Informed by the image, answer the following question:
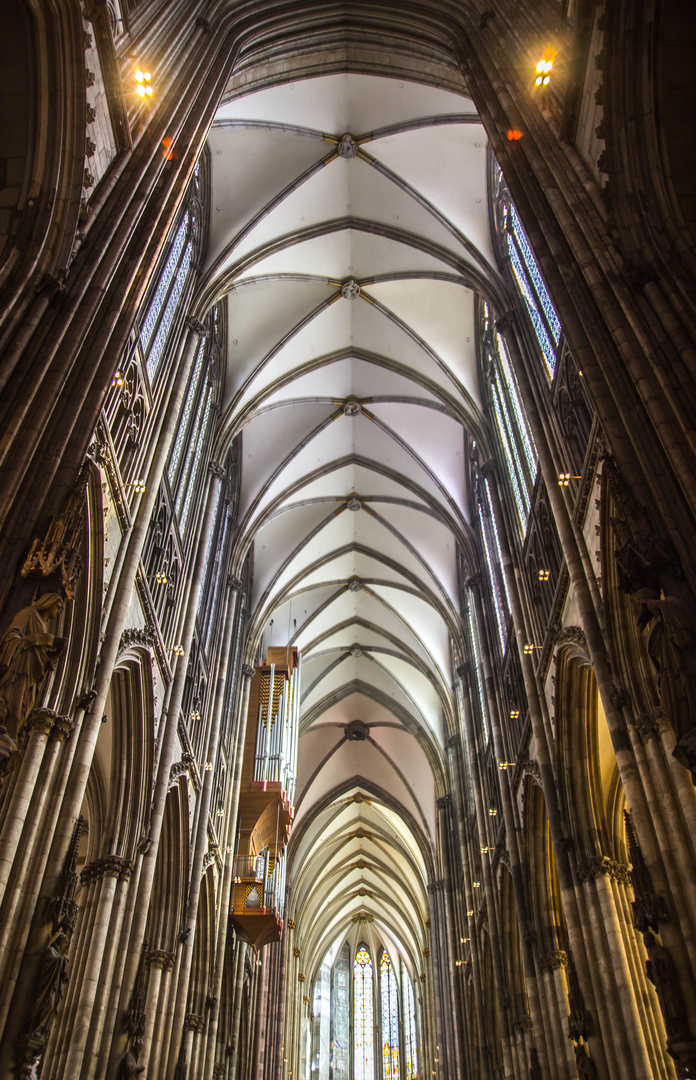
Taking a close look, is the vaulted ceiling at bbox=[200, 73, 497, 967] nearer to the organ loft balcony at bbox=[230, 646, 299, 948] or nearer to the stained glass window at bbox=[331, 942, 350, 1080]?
the organ loft balcony at bbox=[230, 646, 299, 948]

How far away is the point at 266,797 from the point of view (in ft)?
74.6

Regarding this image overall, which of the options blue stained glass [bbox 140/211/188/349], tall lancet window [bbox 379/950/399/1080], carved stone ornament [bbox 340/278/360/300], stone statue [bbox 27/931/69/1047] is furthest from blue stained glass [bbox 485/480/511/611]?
tall lancet window [bbox 379/950/399/1080]

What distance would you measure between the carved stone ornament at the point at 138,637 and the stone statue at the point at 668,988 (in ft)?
23.2

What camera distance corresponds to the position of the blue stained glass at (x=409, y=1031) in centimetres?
4306

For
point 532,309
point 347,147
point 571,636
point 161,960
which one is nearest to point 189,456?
point 532,309

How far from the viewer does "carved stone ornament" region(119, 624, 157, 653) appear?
457 inches

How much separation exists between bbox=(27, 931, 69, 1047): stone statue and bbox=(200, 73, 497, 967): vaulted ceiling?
42.2ft

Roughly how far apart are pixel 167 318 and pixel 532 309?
653 cm

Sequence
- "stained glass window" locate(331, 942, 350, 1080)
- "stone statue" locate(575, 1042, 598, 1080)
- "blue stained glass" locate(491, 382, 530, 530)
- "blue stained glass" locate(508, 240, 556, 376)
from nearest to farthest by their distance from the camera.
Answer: "stone statue" locate(575, 1042, 598, 1080)
"blue stained glass" locate(508, 240, 556, 376)
"blue stained glass" locate(491, 382, 530, 530)
"stained glass window" locate(331, 942, 350, 1080)

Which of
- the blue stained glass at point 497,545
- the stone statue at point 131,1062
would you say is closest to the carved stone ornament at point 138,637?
the stone statue at point 131,1062

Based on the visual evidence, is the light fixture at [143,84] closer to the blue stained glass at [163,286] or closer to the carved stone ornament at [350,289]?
the blue stained glass at [163,286]

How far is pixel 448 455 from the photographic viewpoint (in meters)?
23.2

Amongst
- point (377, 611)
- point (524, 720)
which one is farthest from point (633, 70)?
point (377, 611)

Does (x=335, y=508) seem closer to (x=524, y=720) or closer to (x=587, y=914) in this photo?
(x=524, y=720)
